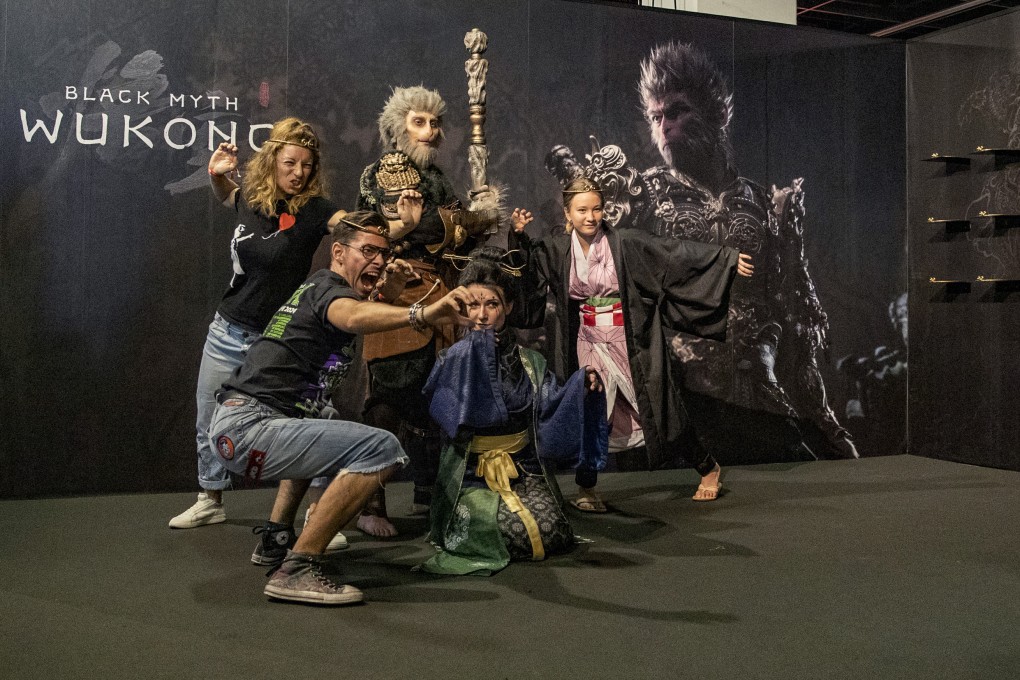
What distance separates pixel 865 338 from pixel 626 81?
87.5 inches

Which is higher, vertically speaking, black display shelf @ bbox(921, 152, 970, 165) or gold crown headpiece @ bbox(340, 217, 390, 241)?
black display shelf @ bbox(921, 152, 970, 165)

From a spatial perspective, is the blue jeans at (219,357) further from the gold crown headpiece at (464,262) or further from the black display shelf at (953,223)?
the black display shelf at (953,223)

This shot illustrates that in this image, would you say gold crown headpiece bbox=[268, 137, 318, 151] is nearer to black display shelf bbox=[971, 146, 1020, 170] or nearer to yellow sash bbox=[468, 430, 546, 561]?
yellow sash bbox=[468, 430, 546, 561]

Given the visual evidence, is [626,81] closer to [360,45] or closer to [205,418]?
[360,45]

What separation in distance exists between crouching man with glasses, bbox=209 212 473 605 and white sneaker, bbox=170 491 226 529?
3.56 feet

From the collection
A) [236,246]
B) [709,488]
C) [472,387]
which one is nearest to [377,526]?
[472,387]

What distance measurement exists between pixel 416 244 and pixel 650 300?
4.06 ft

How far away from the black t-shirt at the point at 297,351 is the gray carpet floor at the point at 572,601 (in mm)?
640

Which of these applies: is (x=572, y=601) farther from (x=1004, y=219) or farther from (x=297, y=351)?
(x=1004, y=219)

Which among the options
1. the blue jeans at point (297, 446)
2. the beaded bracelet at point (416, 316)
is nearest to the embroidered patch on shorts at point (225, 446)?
the blue jeans at point (297, 446)

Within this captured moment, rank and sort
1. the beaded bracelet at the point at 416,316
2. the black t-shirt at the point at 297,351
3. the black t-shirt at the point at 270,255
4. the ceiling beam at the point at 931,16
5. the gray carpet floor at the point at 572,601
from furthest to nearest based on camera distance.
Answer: the ceiling beam at the point at 931,16, the black t-shirt at the point at 270,255, the black t-shirt at the point at 297,351, the beaded bracelet at the point at 416,316, the gray carpet floor at the point at 572,601

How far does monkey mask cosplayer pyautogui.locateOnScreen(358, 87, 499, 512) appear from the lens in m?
4.14

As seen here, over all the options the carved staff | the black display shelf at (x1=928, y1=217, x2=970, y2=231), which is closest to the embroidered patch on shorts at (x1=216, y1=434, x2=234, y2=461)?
the carved staff

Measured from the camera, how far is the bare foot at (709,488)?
472 cm
